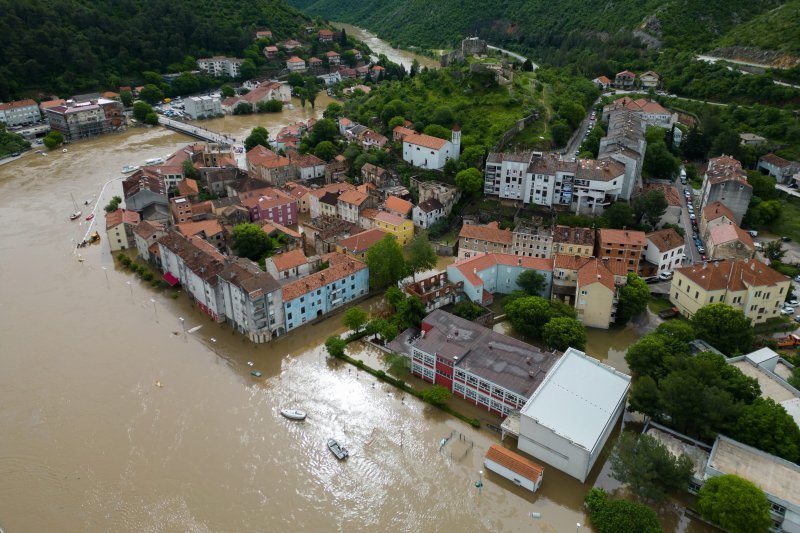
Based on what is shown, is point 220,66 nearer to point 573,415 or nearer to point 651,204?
point 651,204

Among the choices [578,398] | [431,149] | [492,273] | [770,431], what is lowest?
[578,398]

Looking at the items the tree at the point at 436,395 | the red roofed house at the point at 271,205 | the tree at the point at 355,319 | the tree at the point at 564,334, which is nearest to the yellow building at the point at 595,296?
the tree at the point at 564,334

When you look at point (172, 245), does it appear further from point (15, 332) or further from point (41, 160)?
point (41, 160)

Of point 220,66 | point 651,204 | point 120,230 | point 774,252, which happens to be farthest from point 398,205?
point 220,66

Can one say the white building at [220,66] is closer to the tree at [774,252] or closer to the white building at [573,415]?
the tree at [774,252]

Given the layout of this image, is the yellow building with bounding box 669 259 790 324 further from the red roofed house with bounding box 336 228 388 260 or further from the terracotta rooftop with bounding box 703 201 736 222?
the red roofed house with bounding box 336 228 388 260

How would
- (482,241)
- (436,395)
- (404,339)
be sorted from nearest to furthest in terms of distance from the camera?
(436,395)
(404,339)
(482,241)

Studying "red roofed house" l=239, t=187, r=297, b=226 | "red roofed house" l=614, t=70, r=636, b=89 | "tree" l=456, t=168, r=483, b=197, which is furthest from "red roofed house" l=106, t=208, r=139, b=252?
"red roofed house" l=614, t=70, r=636, b=89
